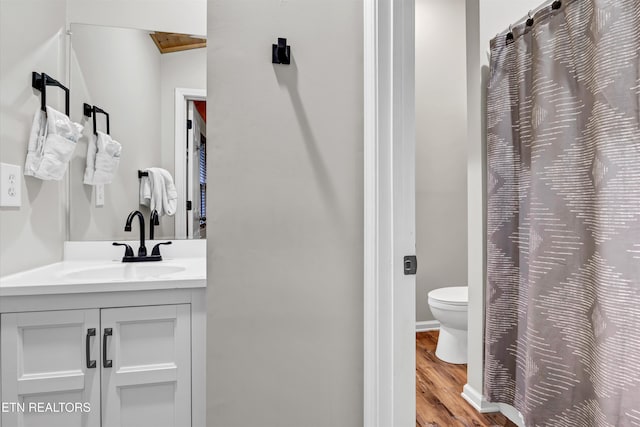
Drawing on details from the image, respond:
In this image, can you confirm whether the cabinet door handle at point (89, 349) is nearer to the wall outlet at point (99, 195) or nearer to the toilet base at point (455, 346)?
the wall outlet at point (99, 195)

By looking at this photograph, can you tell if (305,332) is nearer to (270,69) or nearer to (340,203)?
(340,203)

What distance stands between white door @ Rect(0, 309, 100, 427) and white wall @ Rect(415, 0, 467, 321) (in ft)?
7.92

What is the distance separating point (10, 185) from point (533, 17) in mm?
2126

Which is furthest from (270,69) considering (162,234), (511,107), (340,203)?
(511,107)

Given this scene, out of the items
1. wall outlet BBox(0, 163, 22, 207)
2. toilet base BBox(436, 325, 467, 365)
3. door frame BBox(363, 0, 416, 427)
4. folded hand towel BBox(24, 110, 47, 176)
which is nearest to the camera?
door frame BBox(363, 0, 416, 427)

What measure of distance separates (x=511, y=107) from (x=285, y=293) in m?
1.34

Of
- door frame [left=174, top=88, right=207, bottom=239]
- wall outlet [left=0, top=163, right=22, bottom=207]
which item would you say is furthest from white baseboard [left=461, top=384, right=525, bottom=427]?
wall outlet [left=0, top=163, right=22, bottom=207]

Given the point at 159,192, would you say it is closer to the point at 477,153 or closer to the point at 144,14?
the point at 144,14

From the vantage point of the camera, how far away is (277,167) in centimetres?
108

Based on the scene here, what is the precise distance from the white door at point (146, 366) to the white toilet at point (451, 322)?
1680mm

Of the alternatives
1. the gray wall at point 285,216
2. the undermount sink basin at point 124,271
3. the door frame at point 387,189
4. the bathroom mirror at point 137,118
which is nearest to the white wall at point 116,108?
the bathroom mirror at point 137,118

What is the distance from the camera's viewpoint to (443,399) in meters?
1.93

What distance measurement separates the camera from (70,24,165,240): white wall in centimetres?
167

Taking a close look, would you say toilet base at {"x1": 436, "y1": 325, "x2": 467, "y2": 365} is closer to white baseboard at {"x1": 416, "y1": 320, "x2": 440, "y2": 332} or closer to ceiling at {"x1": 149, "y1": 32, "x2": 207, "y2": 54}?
white baseboard at {"x1": 416, "y1": 320, "x2": 440, "y2": 332}
